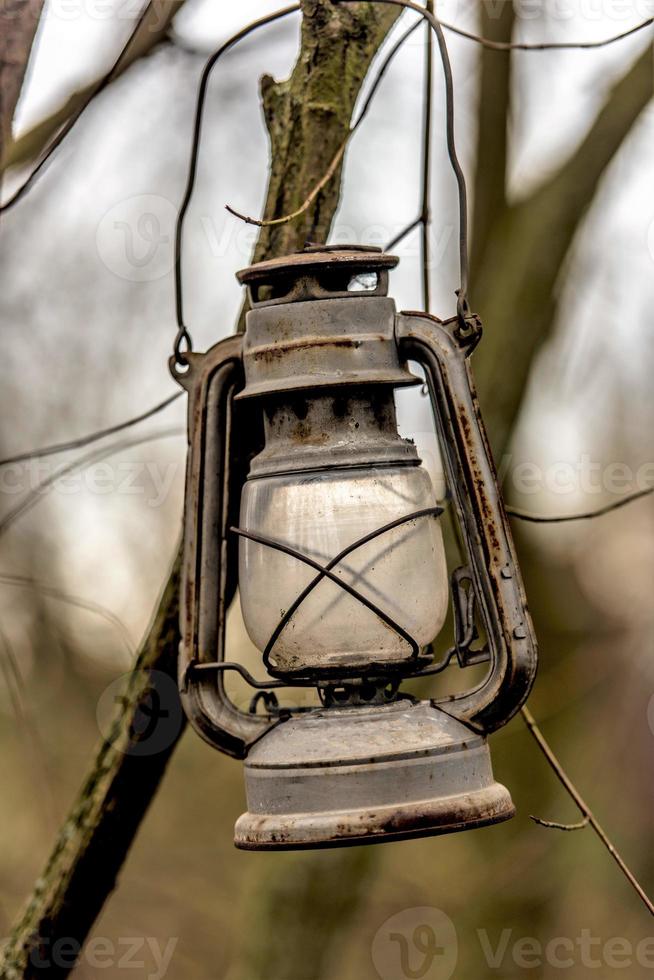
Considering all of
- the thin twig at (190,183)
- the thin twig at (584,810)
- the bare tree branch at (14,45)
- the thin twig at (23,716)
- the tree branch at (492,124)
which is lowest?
the thin twig at (584,810)

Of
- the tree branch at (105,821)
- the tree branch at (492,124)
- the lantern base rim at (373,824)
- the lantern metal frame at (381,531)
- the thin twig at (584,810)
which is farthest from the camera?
the tree branch at (492,124)

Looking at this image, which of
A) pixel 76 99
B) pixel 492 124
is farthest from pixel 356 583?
pixel 492 124

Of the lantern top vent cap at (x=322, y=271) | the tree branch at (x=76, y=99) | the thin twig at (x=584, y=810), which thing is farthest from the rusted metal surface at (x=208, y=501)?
the tree branch at (x=76, y=99)

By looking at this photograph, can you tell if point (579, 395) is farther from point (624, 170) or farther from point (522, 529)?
point (624, 170)

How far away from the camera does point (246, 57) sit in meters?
4.07

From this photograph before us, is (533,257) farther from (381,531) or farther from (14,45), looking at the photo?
(381,531)

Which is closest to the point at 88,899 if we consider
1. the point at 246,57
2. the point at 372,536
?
the point at 372,536

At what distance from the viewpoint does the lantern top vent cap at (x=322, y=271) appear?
156 cm

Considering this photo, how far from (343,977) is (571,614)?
1.75 meters

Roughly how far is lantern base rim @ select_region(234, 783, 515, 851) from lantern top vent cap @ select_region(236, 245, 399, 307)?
2.04 ft

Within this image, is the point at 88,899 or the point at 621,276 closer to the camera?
the point at 88,899

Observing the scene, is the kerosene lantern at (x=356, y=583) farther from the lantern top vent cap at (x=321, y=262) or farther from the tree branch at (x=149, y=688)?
the tree branch at (x=149, y=688)

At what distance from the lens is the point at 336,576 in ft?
4.87

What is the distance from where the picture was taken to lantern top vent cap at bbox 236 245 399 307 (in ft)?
5.11
